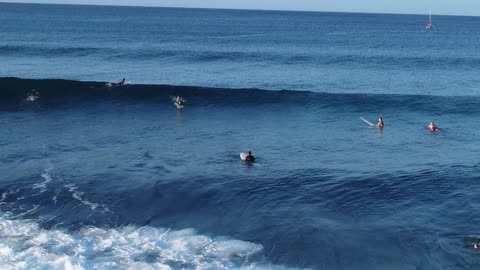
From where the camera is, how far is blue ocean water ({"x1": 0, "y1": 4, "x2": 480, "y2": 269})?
1970cm

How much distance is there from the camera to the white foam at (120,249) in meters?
18.4

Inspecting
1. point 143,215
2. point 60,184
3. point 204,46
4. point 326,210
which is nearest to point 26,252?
point 143,215

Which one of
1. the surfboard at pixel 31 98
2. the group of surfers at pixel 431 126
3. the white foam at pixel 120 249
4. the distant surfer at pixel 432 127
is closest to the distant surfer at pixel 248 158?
the white foam at pixel 120 249

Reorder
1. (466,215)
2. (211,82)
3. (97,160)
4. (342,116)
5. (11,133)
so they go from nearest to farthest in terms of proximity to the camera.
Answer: (466,215) → (97,160) → (11,133) → (342,116) → (211,82)

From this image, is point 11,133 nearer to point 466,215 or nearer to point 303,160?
point 303,160

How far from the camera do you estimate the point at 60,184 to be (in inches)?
1029

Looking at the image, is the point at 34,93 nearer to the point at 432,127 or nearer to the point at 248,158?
the point at 248,158

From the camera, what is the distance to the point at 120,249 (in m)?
19.6

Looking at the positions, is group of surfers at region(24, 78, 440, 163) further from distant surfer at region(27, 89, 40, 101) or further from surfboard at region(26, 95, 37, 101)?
surfboard at region(26, 95, 37, 101)

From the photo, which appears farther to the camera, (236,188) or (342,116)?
(342,116)

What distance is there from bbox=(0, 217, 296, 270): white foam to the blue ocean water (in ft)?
0.23

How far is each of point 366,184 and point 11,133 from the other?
22.7 meters

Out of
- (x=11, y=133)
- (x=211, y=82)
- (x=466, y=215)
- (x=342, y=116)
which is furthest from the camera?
(x=211, y=82)

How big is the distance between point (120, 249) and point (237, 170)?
1001 cm
